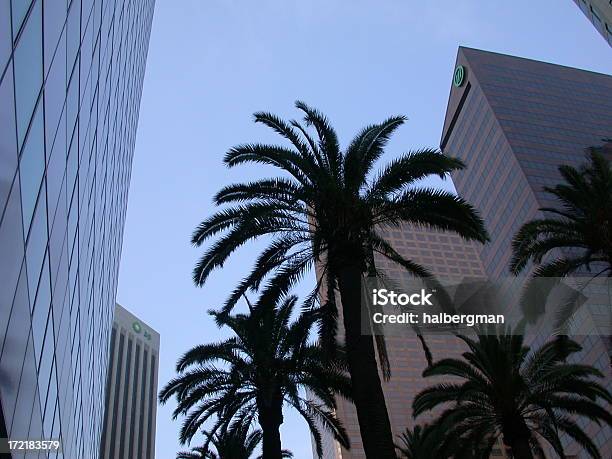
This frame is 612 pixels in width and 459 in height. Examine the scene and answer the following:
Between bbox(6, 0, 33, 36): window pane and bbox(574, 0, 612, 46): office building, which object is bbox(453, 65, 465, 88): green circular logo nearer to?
bbox(574, 0, 612, 46): office building

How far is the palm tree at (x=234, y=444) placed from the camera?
83.5 feet

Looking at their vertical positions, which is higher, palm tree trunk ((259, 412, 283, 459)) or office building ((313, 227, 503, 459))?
office building ((313, 227, 503, 459))

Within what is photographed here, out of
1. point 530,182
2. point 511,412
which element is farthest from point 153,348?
point 511,412

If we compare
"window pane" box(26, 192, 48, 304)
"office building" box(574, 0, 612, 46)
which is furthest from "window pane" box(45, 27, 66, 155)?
"office building" box(574, 0, 612, 46)

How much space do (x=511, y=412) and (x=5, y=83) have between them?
22.2 meters

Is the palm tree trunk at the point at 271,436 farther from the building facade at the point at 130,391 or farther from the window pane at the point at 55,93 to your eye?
the building facade at the point at 130,391

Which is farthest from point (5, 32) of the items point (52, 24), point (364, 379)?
point (364, 379)

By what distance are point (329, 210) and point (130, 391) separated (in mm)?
112156

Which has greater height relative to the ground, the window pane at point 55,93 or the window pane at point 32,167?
the window pane at point 55,93

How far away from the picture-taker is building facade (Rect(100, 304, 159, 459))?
4412 inches

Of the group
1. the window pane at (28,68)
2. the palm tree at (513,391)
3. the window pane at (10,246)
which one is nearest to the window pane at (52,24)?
the window pane at (28,68)

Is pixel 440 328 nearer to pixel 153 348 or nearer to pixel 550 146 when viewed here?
pixel 550 146

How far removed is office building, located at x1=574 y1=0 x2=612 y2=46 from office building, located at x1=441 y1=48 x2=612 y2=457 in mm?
31010

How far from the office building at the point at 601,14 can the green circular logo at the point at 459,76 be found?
54593mm
